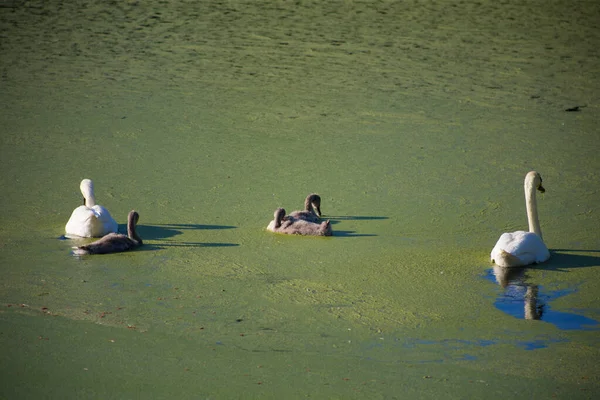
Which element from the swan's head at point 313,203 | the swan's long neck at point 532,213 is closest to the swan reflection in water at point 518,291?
the swan's long neck at point 532,213

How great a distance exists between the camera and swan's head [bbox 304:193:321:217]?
24.5 ft

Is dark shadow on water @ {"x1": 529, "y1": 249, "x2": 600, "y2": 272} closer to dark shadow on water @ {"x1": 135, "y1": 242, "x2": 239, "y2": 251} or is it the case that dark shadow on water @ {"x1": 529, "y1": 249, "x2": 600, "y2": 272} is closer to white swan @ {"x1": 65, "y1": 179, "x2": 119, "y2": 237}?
dark shadow on water @ {"x1": 135, "y1": 242, "x2": 239, "y2": 251}

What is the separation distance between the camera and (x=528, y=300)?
585 centimetres

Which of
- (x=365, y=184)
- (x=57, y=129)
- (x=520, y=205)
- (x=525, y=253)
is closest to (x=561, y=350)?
(x=525, y=253)

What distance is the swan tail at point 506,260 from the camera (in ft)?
21.1

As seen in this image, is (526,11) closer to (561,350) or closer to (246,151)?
(246,151)

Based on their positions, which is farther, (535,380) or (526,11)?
(526,11)

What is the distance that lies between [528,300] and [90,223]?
323 centimetres

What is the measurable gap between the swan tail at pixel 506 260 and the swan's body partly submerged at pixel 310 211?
1.55m

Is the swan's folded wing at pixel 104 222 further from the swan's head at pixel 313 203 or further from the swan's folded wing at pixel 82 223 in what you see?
the swan's head at pixel 313 203

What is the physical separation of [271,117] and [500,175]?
278 centimetres

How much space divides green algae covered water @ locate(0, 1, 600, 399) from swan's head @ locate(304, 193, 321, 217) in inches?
8.3

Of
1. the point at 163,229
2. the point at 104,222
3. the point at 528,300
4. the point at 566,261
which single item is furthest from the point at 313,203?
the point at 528,300

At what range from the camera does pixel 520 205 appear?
7906 mm
